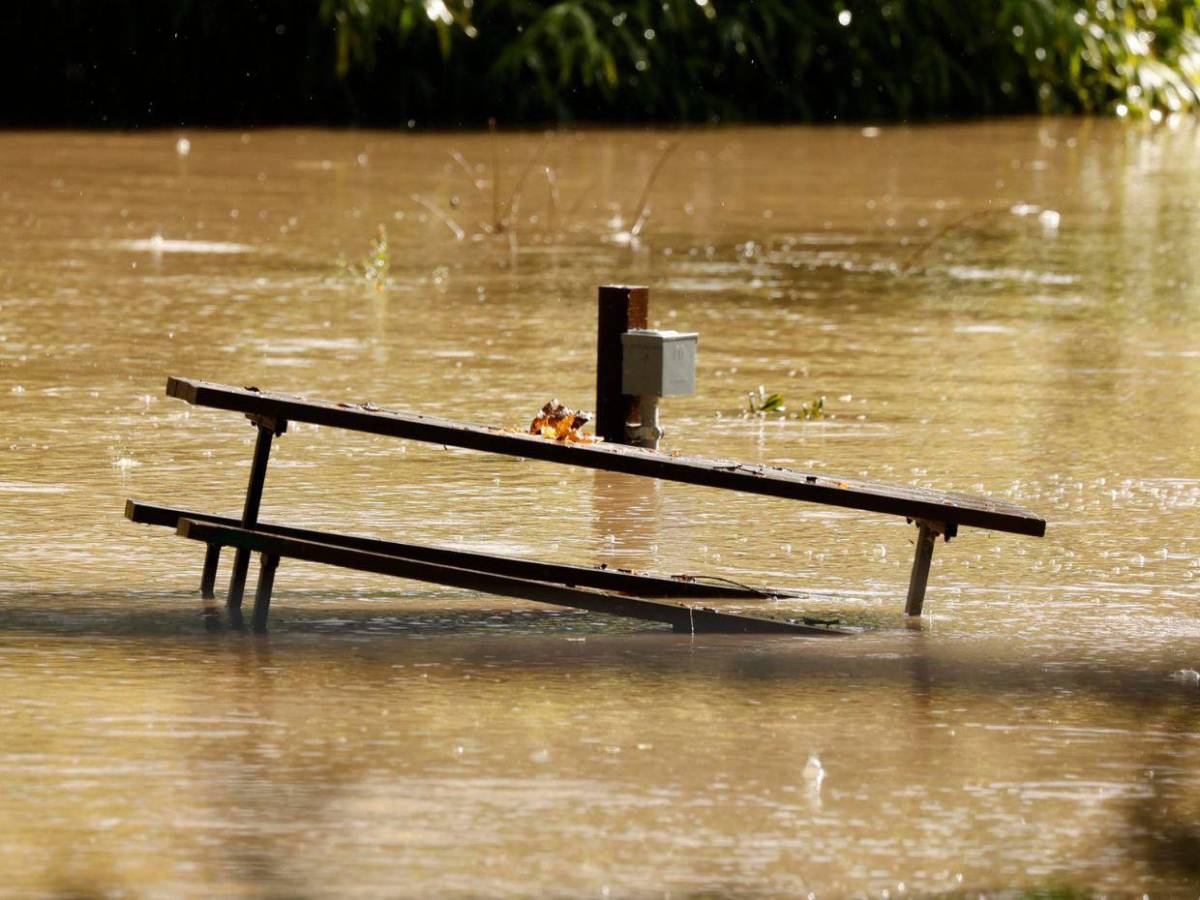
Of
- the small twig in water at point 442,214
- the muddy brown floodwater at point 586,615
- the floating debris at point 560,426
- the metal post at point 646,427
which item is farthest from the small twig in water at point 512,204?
the floating debris at point 560,426

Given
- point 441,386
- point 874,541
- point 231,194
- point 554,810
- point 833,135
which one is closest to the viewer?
point 554,810

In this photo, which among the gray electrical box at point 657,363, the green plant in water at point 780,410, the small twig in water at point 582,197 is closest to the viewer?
the gray electrical box at point 657,363

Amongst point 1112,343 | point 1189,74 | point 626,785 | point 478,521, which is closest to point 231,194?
point 1112,343

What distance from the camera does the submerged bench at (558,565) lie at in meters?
7.15

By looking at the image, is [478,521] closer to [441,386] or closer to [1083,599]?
[1083,599]

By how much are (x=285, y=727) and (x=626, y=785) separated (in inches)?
33.3

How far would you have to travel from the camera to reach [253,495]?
7.38 metres

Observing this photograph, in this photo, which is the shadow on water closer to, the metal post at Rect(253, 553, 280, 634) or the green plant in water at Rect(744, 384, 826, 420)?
the metal post at Rect(253, 553, 280, 634)

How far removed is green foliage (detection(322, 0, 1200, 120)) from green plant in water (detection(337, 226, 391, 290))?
1435 centimetres

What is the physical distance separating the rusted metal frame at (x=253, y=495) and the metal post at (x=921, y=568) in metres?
1.65

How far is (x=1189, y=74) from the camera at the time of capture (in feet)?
130

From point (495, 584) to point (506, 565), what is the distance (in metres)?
0.47

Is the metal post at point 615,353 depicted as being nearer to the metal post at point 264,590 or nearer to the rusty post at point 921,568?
the rusty post at point 921,568

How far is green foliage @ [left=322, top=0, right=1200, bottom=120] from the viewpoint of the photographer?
110ft
